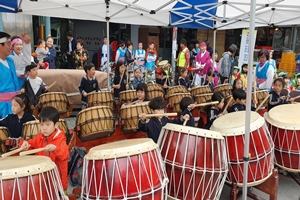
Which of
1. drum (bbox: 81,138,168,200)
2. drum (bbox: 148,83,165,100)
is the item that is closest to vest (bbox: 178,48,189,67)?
drum (bbox: 148,83,165,100)

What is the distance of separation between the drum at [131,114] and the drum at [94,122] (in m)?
0.22

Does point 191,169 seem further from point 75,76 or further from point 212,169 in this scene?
point 75,76

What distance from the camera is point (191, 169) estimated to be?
8.10 ft

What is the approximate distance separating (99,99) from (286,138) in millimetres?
2683

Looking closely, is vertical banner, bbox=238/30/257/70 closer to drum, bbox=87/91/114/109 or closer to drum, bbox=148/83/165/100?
drum, bbox=148/83/165/100

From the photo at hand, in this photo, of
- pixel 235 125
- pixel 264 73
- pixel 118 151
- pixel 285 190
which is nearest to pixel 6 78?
pixel 118 151

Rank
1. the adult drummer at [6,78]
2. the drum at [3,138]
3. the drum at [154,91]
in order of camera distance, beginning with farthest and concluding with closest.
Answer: the drum at [154,91]
the adult drummer at [6,78]
the drum at [3,138]

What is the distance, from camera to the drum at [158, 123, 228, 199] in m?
2.46

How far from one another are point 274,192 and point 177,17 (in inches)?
151

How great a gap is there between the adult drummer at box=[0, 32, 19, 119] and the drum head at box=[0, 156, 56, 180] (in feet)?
5.63

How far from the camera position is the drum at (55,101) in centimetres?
439

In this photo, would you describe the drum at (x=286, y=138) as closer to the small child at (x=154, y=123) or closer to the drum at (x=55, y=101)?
the small child at (x=154, y=123)

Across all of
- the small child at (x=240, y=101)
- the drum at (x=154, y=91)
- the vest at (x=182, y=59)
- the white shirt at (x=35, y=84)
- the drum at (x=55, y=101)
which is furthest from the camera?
the vest at (x=182, y=59)

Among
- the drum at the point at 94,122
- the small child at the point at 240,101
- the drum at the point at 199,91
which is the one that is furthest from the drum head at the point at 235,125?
the drum at the point at 199,91
